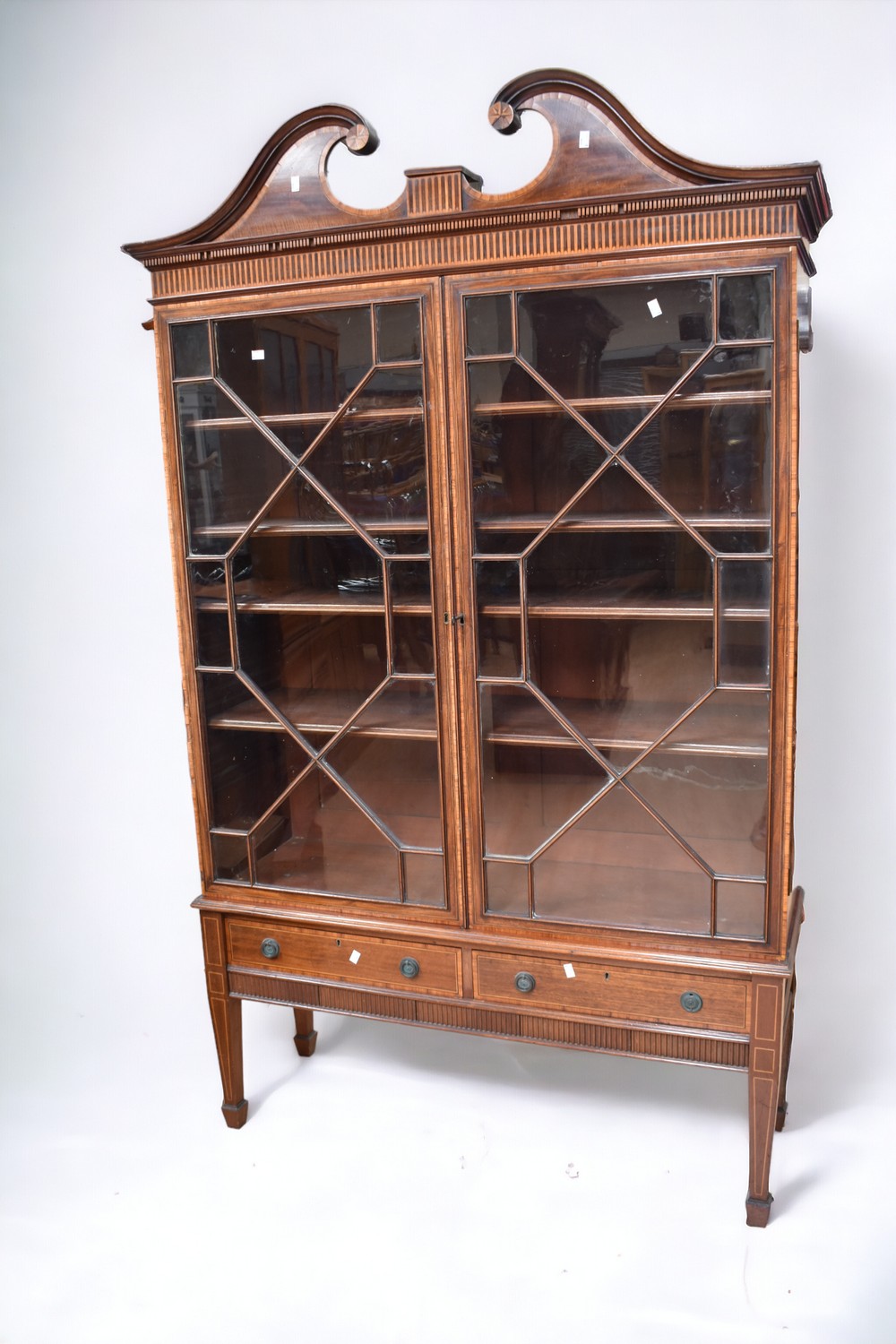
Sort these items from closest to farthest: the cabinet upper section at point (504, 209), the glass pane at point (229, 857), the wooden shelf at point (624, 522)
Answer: the cabinet upper section at point (504, 209), the wooden shelf at point (624, 522), the glass pane at point (229, 857)

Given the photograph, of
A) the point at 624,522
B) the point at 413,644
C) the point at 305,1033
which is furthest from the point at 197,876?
the point at 624,522

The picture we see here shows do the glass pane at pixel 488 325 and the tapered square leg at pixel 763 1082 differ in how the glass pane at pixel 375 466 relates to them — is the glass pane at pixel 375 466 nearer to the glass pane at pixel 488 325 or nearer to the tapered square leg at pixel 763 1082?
the glass pane at pixel 488 325

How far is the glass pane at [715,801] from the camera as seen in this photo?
2074 mm

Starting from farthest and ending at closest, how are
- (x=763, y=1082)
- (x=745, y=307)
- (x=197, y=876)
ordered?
(x=197, y=876) < (x=763, y=1082) < (x=745, y=307)

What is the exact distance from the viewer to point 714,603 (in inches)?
79.4

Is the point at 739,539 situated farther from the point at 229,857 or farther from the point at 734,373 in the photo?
the point at 229,857

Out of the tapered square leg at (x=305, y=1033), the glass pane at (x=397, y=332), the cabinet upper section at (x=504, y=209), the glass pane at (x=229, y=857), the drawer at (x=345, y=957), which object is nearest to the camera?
the cabinet upper section at (x=504, y=209)

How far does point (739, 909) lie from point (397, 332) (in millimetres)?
1244

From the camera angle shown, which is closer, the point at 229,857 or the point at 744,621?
the point at 744,621

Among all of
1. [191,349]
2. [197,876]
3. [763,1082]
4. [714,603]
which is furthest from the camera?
[197,876]

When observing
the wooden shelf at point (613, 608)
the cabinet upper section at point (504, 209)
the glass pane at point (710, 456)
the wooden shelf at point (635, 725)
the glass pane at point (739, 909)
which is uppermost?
the cabinet upper section at point (504, 209)

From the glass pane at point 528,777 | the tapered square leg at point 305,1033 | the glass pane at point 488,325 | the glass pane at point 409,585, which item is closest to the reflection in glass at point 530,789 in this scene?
the glass pane at point 528,777

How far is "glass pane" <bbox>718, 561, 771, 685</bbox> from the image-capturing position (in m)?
1.99

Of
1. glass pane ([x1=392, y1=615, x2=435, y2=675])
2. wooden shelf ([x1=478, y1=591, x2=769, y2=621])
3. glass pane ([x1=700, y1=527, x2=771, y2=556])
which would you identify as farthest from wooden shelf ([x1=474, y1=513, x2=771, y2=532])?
glass pane ([x1=392, y1=615, x2=435, y2=675])
